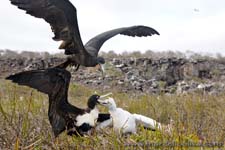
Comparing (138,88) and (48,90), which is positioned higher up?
(48,90)

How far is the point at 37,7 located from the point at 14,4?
16cm

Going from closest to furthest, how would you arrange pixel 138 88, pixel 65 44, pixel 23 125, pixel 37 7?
pixel 23 125 < pixel 37 7 < pixel 65 44 < pixel 138 88

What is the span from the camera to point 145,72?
51.7ft

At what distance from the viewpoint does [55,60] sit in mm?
16109

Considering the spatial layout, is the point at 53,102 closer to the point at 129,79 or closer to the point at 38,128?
the point at 38,128

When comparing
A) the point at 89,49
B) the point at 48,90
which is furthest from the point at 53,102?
the point at 89,49

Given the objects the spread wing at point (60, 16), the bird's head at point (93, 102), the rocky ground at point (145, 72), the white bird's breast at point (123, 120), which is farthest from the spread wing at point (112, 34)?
the rocky ground at point (145, 72)

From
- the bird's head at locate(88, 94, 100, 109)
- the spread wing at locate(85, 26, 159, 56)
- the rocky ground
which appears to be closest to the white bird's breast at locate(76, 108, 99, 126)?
the bird's head at locate(88, 94, 100, 109)

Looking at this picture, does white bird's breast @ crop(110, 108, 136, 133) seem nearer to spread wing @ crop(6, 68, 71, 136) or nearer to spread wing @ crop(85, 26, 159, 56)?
spread wing @ crop(6, 68, 71, 136)

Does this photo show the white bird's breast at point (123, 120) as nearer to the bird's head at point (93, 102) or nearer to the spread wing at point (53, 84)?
the bird's head at point (93, 102)

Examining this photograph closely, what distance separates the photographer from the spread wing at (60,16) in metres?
3.20

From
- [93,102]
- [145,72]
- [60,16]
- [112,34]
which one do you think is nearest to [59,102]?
[93,102]

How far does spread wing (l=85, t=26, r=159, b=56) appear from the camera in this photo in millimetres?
3812

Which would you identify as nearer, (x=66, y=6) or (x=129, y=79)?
(x=66, y=6)
